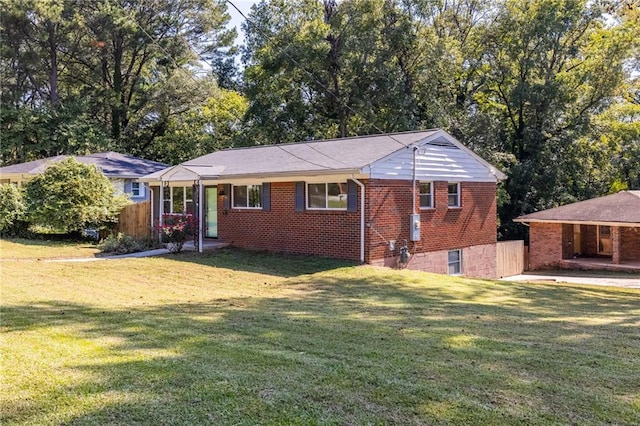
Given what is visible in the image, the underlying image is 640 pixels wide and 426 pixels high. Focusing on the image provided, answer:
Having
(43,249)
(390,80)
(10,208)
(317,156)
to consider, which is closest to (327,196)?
(317,156)

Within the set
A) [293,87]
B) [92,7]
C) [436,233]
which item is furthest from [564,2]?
[92,7]

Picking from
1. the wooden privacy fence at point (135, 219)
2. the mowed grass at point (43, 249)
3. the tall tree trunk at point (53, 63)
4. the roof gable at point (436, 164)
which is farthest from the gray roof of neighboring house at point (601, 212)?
the tall tree trunk at point (53, 63)

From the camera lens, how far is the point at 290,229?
16.6m

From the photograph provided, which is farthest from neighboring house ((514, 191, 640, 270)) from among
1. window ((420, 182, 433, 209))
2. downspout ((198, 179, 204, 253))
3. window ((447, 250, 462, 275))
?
downspout ((198, 179, 204, 253))

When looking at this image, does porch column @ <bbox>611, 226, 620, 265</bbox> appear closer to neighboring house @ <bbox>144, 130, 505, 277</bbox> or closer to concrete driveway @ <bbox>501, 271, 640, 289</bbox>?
concrete driveway @ <bbox>501, 271, 640, 289</bbox>

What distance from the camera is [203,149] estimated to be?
37625 millimetres

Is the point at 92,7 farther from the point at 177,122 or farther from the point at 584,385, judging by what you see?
the point at 584,385

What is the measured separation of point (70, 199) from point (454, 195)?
552 inches

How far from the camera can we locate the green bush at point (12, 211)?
64.4ft

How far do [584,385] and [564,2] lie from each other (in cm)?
2792

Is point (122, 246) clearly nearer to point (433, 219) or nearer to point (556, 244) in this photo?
point (433, 219)

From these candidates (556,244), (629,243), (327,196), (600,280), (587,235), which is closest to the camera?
(327,196)

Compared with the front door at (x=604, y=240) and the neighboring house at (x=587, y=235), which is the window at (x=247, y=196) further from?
the front door at (x=604, y=240)

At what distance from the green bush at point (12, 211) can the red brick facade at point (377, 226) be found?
7668mm
